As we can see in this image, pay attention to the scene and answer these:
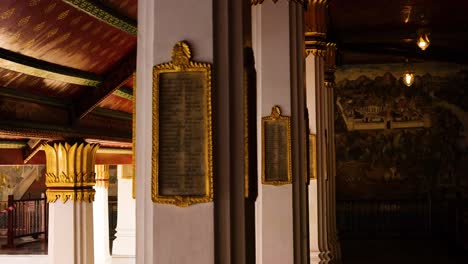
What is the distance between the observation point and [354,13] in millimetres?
14406

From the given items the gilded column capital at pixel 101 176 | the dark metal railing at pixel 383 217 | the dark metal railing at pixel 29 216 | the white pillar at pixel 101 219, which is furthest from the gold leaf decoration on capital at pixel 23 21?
the dark metal railing at pixel 29 216

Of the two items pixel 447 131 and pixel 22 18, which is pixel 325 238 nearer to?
pixel 22 18

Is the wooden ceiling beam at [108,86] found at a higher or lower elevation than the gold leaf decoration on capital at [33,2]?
lower

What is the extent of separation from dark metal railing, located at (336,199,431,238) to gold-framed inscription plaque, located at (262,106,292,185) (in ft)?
43.5

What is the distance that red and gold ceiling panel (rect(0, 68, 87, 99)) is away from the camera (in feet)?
20.6

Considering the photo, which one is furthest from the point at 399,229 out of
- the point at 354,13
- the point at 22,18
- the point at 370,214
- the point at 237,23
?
the point at 237,23

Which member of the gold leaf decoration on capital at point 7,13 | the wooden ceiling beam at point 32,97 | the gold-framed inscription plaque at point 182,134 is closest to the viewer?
the gold-framed inscription plaque at point 182,134

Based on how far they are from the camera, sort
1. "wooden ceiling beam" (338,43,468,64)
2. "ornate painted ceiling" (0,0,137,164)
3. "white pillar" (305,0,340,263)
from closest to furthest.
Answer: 1. "ornate painted ceiling" (0,0,137,164)
2. "white pillar" (305,0,340,263)
3. "wooden ceiling beam" (338,43,468,64)

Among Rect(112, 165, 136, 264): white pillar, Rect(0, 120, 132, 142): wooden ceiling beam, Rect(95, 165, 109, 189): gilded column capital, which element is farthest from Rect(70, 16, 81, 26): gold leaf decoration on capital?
Rect(112, 165, 136, 264): white pillar

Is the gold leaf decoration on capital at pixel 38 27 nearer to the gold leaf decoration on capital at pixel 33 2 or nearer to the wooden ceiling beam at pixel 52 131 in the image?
the gold leaf decoration on capital at pixel 33 2

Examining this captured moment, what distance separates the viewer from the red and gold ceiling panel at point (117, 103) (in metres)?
8.92

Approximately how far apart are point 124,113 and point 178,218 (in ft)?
22.4

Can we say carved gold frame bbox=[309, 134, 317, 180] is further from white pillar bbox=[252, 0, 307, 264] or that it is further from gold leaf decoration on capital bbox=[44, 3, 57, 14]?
gold leaf decoration on capital bbox=[44, 3, 57, 14]

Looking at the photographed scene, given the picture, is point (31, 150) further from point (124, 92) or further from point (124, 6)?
point (124, 6)
